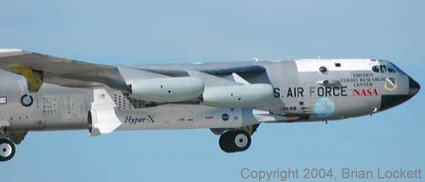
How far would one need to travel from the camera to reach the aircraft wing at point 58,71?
150 feet

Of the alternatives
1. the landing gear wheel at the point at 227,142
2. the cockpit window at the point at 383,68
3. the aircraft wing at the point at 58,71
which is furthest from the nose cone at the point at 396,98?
the aircraft wing at the point at 58,71

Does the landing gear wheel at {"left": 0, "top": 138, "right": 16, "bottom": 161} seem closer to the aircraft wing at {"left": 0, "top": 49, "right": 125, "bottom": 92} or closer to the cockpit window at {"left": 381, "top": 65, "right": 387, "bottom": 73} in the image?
the aircraft wing at {"left": 0, "top": 49, "right": 125, "bottom": 92}

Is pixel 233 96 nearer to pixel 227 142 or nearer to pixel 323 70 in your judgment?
pixel 227 142

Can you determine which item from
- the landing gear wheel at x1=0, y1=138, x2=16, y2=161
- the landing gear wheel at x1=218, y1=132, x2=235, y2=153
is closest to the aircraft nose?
the landing gear wheel at x1=218, y1=132, x2=235, y2=153

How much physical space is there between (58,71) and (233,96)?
227 inches

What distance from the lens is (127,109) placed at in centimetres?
4881

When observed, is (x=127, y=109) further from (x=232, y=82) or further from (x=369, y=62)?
(x=369, y=62)

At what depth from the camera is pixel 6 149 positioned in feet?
161

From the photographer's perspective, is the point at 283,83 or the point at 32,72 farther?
the point at 283,83

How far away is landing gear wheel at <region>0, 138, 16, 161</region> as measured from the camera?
161 feet

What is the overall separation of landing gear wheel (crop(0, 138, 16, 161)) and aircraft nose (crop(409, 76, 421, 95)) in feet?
46.2

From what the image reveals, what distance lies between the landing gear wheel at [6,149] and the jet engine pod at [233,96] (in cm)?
689

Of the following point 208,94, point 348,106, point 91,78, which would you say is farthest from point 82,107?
point 348,106

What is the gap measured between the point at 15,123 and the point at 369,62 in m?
12.6
